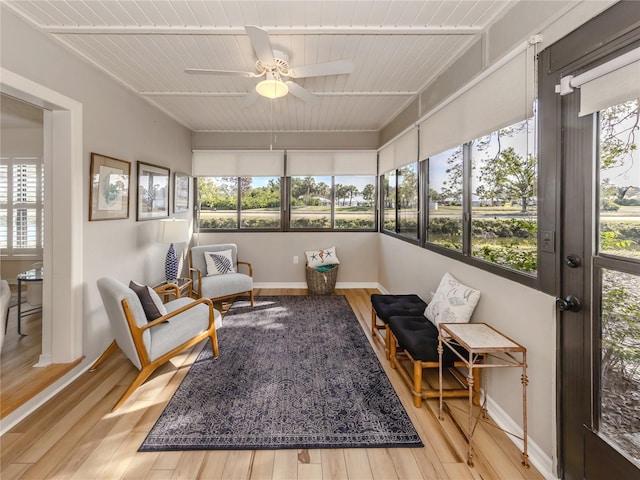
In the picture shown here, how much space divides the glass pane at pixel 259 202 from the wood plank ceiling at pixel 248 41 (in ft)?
6.05

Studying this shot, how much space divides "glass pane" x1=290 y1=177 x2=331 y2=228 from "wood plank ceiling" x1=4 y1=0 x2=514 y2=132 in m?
1.87

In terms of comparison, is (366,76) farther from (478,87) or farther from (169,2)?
(169,2)

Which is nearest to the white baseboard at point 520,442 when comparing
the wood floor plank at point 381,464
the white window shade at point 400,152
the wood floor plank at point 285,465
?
the wood floor plank at point 381,464

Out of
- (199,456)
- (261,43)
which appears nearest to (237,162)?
(261,43)

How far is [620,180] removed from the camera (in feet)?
4.24

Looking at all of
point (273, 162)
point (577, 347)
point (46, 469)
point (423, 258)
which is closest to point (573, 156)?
point (577, 347)

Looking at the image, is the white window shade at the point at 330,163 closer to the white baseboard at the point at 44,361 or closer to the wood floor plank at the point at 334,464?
the white baseboard at the point at 44,361

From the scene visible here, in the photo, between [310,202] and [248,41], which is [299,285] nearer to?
[310,202]

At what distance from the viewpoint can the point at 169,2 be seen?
1.87 metres

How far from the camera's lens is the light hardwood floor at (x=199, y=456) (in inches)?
62.8

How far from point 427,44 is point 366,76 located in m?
0.69

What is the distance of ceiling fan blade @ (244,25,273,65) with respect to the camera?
183 centimetres

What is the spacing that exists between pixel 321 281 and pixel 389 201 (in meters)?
1.73

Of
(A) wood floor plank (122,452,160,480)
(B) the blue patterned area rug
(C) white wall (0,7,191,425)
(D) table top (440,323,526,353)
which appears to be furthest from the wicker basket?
(A) wood floor plank (122,452,160,480)
